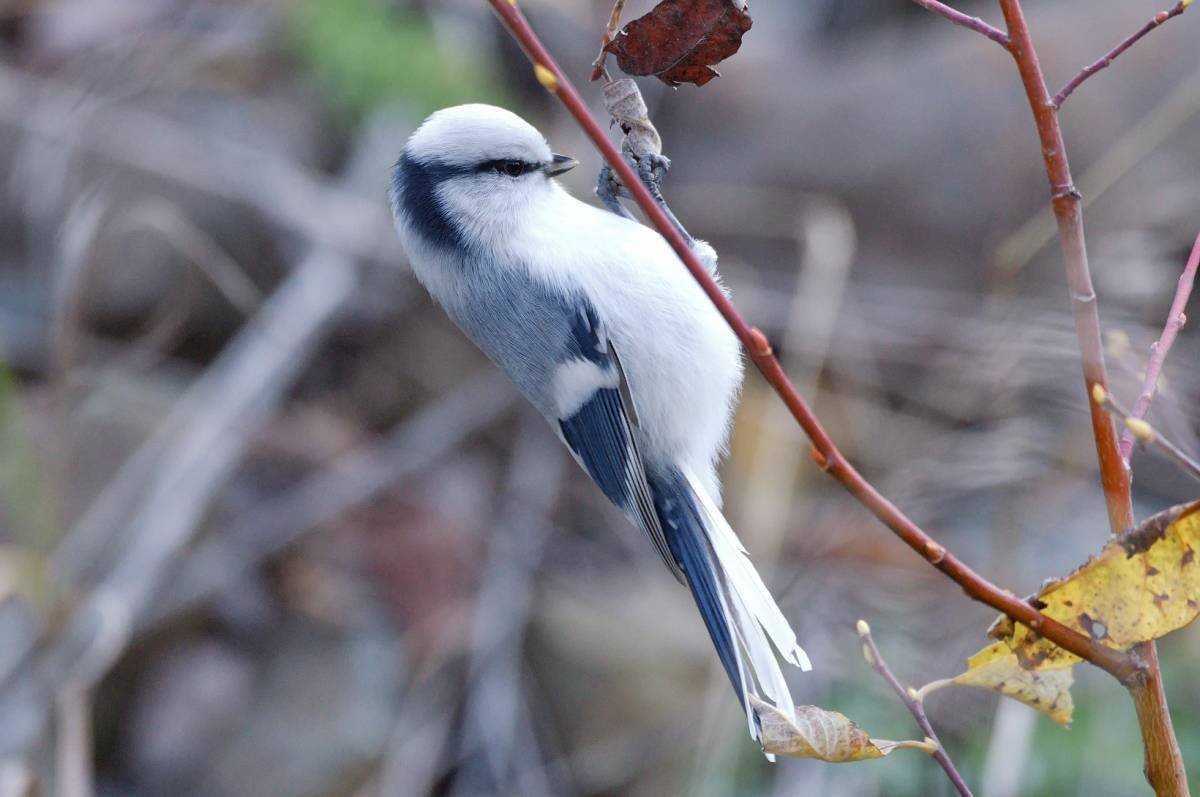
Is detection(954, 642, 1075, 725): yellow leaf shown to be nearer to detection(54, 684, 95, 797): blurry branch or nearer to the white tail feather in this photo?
the white tail feather

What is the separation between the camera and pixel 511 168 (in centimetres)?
136

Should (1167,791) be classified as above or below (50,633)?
above

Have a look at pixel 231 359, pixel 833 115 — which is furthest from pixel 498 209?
pixel 833 115

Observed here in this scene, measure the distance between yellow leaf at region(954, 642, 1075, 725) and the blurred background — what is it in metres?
1.21

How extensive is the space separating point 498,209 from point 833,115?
5.76 ft

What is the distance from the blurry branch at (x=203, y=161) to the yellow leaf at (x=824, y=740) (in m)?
2.14

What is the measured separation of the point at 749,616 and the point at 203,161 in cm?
213

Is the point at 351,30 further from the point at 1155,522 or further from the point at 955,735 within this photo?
the point at 1155,522

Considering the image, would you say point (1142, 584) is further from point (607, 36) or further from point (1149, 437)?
point (607, 36)

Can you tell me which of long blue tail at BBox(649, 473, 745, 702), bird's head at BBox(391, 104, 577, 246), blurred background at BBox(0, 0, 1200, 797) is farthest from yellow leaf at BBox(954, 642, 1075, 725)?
blurred background at BBox(0, 0, 1200, 797)

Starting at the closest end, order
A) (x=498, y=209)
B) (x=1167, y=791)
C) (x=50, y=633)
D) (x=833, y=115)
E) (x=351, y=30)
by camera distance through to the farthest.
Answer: (x=1167, y=791) → (x=498, y=209) → (x=50, y=633) → (x=351, y=30) → (x=833, y=115)

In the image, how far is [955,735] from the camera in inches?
76.5

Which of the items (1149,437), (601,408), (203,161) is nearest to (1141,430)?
(1149,437)

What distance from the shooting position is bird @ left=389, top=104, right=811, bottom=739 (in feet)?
4.48
